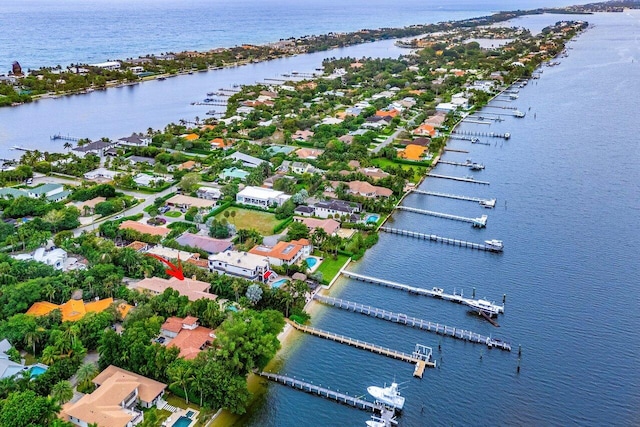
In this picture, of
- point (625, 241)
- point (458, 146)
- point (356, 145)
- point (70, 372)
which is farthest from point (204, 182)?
point (625, 241)

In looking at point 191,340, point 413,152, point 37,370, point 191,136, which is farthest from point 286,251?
point 191,136

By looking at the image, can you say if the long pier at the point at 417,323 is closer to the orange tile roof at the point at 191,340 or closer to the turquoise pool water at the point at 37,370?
the orange tile roof at the point at 191,340

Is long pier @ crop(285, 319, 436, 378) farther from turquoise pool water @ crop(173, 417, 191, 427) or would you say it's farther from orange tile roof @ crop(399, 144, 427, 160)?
orange tile roof @ crop(399, 144, 427, 160)

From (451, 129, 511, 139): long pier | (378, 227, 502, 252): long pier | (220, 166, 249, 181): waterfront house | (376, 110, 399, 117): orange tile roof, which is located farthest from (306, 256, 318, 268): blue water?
(451, 129, 511, 139): long pier

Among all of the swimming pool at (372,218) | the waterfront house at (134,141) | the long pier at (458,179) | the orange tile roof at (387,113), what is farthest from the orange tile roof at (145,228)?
the orange tile roof at (387,113)

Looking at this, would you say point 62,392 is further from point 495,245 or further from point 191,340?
point 495,245

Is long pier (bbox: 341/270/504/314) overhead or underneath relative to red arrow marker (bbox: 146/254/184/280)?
underneath

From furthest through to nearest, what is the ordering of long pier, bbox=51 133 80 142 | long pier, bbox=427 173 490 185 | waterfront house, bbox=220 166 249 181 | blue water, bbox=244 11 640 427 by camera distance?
1. long pier, bbox=51 133 80 142
2. long pier, bbox=427 173 490 185
3. waterfront house, bbox=220 166 249 181
4. blue water, bbox=244 11 640 427
